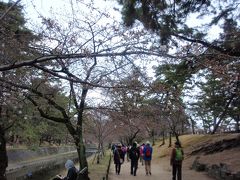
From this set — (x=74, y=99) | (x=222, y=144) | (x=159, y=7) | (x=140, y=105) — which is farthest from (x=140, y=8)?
(x=222, y=144)

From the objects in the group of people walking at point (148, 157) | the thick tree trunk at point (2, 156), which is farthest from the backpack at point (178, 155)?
the thick tree trunk at point (2, 156)

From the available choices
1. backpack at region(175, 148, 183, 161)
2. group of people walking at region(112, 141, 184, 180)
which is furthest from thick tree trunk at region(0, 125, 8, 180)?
backpack at region(175, 148, 183, 161)

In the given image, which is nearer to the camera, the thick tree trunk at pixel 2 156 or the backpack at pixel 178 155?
the backpack at pixel 178 155

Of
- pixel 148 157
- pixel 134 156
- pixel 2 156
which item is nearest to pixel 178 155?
pixel 148 157

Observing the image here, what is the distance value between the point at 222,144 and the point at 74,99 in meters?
12.6

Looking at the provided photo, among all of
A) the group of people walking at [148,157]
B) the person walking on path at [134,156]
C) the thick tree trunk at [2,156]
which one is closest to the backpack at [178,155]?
the group of people walking at [148,157]

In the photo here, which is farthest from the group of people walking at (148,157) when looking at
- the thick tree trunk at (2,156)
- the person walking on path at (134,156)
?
the thick tree trunk at (2,156)

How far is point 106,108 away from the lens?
13.4 m

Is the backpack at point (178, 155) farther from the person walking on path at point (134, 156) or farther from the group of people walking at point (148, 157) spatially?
the person walking on path at point (134, 156)

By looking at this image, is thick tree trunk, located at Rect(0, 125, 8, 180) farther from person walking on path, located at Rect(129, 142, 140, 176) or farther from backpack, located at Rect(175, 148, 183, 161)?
backpack, located at Rect(175, 148, 183, 161)

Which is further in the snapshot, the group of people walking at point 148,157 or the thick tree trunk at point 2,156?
the thick tree trunk at point 2,156

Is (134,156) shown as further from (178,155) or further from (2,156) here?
(2,156)

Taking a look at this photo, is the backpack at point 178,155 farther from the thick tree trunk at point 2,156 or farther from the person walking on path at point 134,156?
the thick tree trunk at point 2,156

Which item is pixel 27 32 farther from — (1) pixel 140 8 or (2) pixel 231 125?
(2) pixel 231 125
